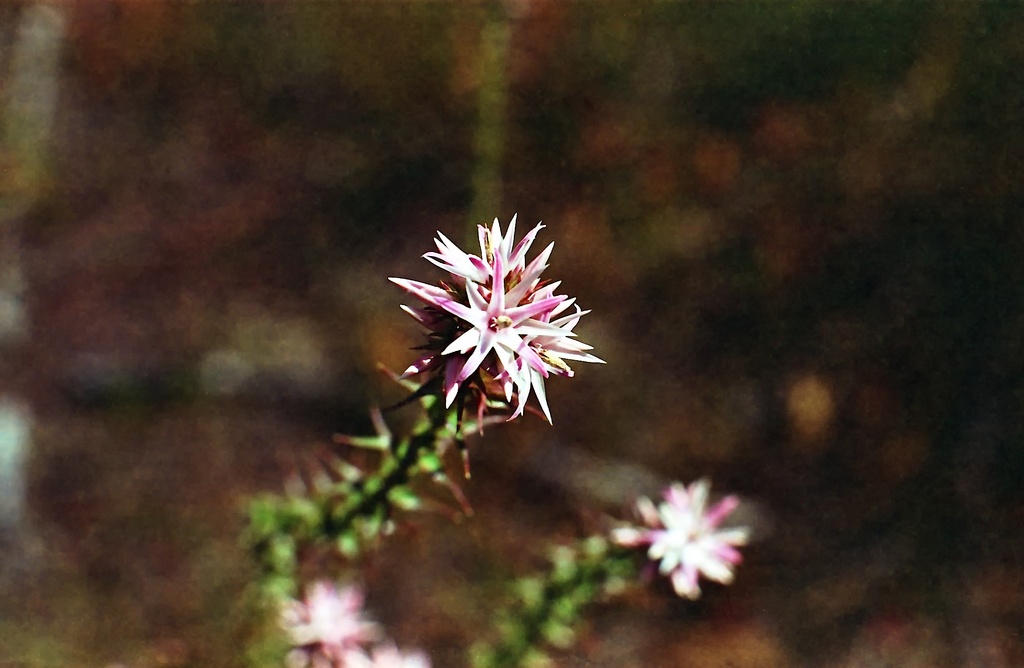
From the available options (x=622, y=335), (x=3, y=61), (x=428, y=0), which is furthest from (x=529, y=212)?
(x=3, y=61)

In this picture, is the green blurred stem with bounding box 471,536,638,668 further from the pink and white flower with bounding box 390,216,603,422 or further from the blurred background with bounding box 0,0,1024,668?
the pink and white flower with bounding box 390,216,603,422

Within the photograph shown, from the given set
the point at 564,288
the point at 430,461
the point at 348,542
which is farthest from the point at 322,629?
the point at 564,288

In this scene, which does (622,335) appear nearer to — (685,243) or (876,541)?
(685,243)

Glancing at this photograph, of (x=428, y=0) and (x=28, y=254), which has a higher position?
(x=428, y=0)

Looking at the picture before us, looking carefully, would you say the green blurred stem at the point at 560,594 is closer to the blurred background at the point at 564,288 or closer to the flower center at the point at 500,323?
the blurred background at the point at 564,288

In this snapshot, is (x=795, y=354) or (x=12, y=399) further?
(x=795, y=354)

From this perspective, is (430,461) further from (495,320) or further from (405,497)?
(495,320)
